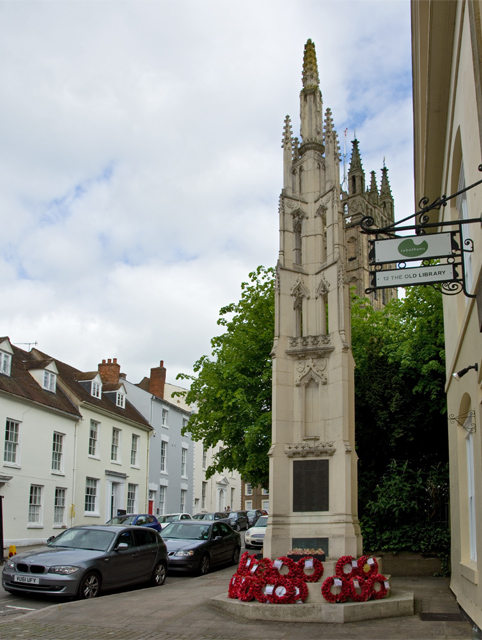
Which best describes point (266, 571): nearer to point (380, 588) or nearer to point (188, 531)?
point (380, 588)

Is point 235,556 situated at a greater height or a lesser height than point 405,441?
lesser

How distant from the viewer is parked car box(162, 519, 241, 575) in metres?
16.7

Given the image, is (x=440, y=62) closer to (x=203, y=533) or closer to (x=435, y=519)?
(x=435, y=519)

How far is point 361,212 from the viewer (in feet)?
280

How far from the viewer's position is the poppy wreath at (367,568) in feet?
35.2

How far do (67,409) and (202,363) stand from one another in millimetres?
8371

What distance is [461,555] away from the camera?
432 inches

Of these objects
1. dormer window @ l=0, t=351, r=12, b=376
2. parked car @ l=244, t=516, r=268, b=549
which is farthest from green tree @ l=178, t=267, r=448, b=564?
dormer window @ l=0, t=351, r=12, b=376

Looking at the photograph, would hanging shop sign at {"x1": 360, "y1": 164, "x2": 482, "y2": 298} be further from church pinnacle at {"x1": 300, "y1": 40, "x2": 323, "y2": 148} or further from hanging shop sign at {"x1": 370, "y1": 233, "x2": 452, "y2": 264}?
church pinnacle at {"x1": 300, "y1": 40, "x2": 323, "y2": 148}

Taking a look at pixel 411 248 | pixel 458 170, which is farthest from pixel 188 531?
pixel 411 248

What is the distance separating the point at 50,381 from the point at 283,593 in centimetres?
2328

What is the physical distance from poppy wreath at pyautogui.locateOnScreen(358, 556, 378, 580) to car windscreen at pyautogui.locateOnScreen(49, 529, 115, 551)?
17.6ft

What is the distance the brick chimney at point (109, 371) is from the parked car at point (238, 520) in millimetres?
11001

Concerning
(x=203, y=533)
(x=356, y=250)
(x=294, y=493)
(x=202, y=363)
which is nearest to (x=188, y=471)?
(x=202, y=363)
